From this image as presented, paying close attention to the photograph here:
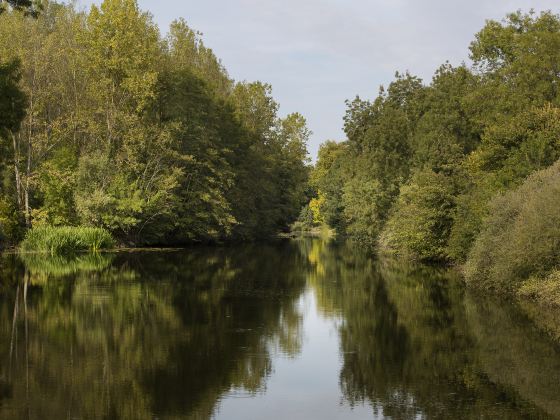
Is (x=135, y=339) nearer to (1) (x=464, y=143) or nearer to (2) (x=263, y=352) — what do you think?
(2) (x=263, y=352)

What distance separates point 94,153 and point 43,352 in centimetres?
3787

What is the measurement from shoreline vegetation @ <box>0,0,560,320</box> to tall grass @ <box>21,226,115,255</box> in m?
0.12

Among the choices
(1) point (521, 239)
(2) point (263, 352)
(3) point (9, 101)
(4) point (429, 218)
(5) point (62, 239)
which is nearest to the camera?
(2) point (263, 352)

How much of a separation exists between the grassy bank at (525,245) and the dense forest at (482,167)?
5 cm

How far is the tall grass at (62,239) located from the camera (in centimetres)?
4662

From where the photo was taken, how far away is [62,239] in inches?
1839

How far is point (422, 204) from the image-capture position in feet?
143

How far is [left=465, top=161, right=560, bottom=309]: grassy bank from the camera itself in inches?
975

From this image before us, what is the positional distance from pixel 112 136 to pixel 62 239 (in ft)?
36.2

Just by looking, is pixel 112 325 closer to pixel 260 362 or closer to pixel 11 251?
pixel 260 362

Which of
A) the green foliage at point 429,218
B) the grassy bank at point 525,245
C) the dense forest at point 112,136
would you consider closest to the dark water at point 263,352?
the grassy bank at point 525,245

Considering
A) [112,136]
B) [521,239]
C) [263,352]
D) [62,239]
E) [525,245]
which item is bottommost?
[263,352]

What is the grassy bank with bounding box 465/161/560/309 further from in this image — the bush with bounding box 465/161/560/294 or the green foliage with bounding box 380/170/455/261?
the green foliage with bounding box 380/170/455/261

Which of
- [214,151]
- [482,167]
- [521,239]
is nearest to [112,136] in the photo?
[214,151]
